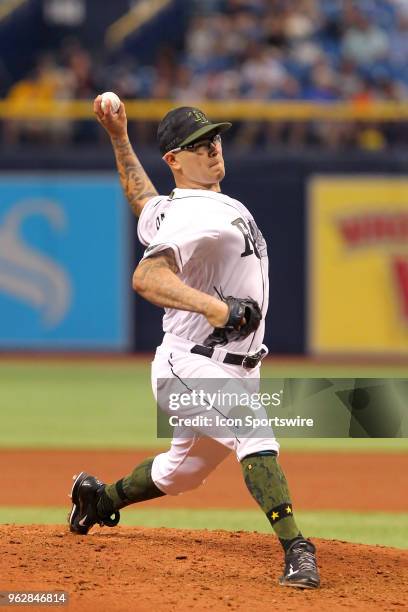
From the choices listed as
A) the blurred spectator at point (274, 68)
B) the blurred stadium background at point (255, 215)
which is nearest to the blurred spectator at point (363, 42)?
the blurred spectator at point (274, 68)

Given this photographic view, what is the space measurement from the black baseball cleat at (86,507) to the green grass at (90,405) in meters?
3.92

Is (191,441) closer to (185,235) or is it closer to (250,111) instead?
(185,235)

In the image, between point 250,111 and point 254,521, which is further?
point 250,111

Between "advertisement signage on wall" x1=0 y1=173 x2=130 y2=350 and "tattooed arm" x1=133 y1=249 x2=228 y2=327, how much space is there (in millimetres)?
11215

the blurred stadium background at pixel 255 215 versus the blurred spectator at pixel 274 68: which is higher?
the blurred spectator at pixel 274 68

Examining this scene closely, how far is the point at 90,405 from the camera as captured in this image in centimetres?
1202

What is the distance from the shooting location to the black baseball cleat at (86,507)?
564 cm

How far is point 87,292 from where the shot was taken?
15945mm

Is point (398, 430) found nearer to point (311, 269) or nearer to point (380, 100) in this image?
point (311, 269)

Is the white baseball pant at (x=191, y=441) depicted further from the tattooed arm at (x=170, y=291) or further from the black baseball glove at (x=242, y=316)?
the tattooed arm at (x=170, y=291)

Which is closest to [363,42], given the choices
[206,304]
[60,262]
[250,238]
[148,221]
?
[60,262]

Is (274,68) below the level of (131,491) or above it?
above

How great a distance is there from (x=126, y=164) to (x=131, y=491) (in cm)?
153

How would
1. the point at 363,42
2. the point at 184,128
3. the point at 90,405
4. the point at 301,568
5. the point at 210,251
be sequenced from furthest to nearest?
the point at 363,42
the point at 90,405
the point at 184,128
the point at 210,251
the point at 301,568
